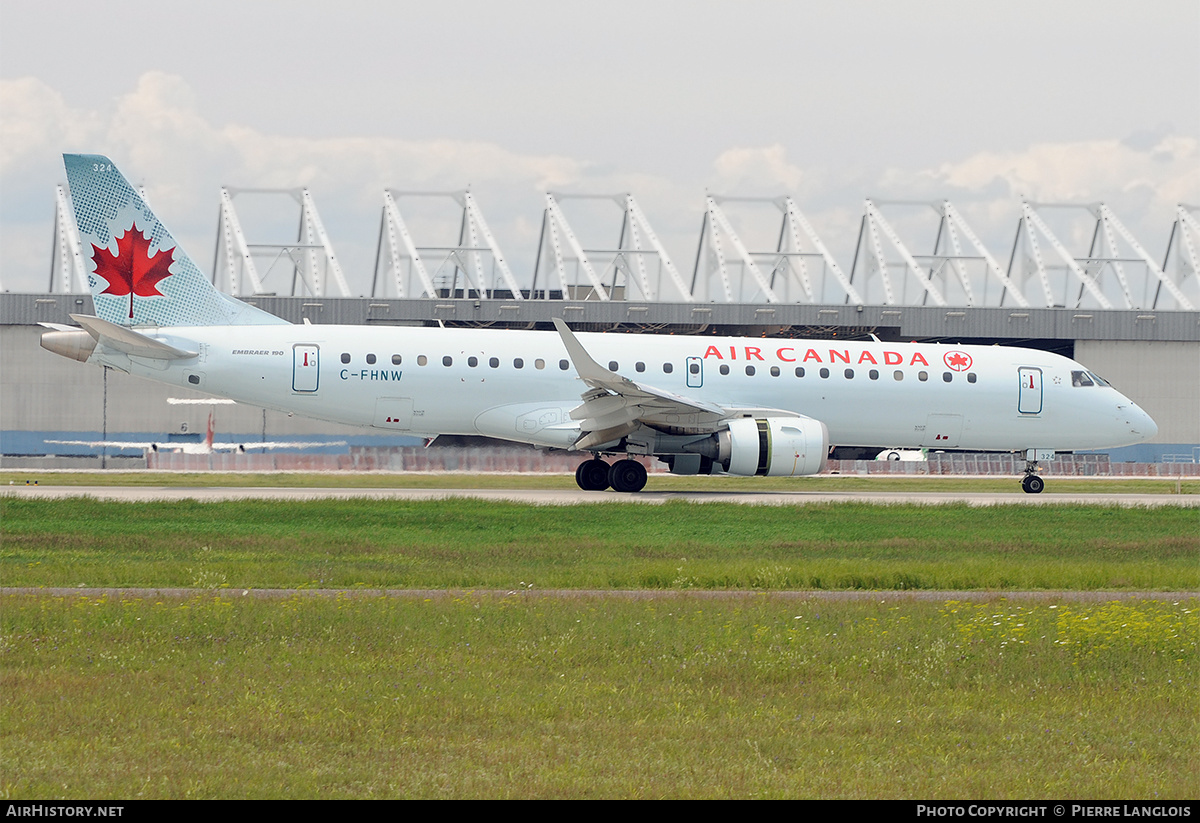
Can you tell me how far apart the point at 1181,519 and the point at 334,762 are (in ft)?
72.3

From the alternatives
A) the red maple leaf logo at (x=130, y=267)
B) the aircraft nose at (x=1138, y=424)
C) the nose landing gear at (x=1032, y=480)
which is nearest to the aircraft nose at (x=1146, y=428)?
the aircraft nose at (x=1138, y=424)

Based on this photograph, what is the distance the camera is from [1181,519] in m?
25.2

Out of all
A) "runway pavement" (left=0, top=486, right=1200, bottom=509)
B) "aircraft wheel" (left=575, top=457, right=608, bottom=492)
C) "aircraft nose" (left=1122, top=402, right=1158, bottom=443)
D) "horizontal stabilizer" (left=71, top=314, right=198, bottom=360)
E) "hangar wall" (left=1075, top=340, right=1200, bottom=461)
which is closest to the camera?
"runway pavement" (left=0, top=486, right=1200, bottom=509)

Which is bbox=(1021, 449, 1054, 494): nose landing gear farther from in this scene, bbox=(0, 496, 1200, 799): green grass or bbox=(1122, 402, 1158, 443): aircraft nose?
bbox=(0, 496, 1200, 799): green grass

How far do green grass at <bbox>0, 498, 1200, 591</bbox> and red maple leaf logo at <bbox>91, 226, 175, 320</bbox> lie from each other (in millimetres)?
6657

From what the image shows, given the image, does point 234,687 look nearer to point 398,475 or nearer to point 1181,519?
point 1181,519

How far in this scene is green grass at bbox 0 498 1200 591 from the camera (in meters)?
15.3

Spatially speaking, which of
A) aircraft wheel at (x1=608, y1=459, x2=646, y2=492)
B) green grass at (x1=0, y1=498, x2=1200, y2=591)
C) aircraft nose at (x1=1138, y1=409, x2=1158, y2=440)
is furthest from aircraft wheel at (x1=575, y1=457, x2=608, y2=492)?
aircraft nose at (x1=1138, y1=409, x2=1158, y2=440)

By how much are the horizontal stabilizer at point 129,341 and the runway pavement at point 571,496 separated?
3.08 m

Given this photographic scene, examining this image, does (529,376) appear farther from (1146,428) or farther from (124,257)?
(1146,428)

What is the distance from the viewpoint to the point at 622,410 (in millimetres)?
28578

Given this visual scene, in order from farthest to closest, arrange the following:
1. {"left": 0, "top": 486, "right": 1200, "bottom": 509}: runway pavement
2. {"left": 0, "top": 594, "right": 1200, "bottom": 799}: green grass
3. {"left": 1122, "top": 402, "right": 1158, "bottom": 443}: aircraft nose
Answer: {"left": 1122, "top": 402, "right": 1158, "bottom": 443}: aircraft nose → {"left": 0, "top": 486, "right": 1200, "bottom": 509}: runway pavement → {"left": 0, "top": 594, "right": 1200, "bottom": 799}: green grass

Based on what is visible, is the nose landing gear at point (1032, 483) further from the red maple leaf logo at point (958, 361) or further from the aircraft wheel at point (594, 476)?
the aircraft wheel at point (594, 476)

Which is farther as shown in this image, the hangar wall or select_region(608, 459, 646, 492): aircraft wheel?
the hangar wall
